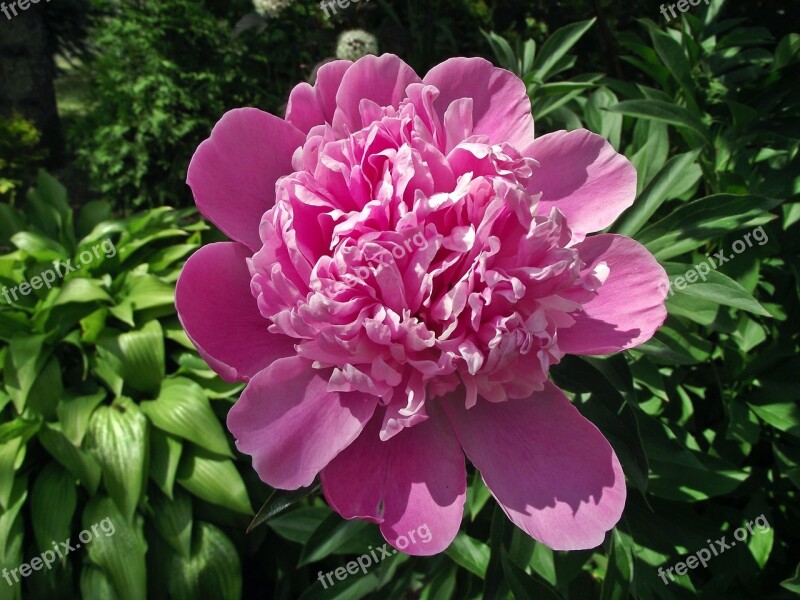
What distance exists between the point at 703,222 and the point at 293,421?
0.71 m

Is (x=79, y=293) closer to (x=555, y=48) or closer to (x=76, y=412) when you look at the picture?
(x=76, y=412)

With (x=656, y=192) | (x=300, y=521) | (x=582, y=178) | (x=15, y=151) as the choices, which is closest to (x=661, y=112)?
(x=656, y=192)

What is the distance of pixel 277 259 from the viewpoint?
65cm

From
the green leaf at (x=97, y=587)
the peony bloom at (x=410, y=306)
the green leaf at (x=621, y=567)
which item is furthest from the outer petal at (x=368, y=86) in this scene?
the green leaf at (x=97, y=587)

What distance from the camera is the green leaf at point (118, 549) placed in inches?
67.6

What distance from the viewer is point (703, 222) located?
994mm

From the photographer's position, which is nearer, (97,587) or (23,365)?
(97,587)

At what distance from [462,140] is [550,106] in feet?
2.07

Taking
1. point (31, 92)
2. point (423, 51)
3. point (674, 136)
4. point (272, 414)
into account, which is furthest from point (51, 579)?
point (31, 92)

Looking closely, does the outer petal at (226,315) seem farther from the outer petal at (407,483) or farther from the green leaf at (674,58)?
the green leaf at (674,58)
